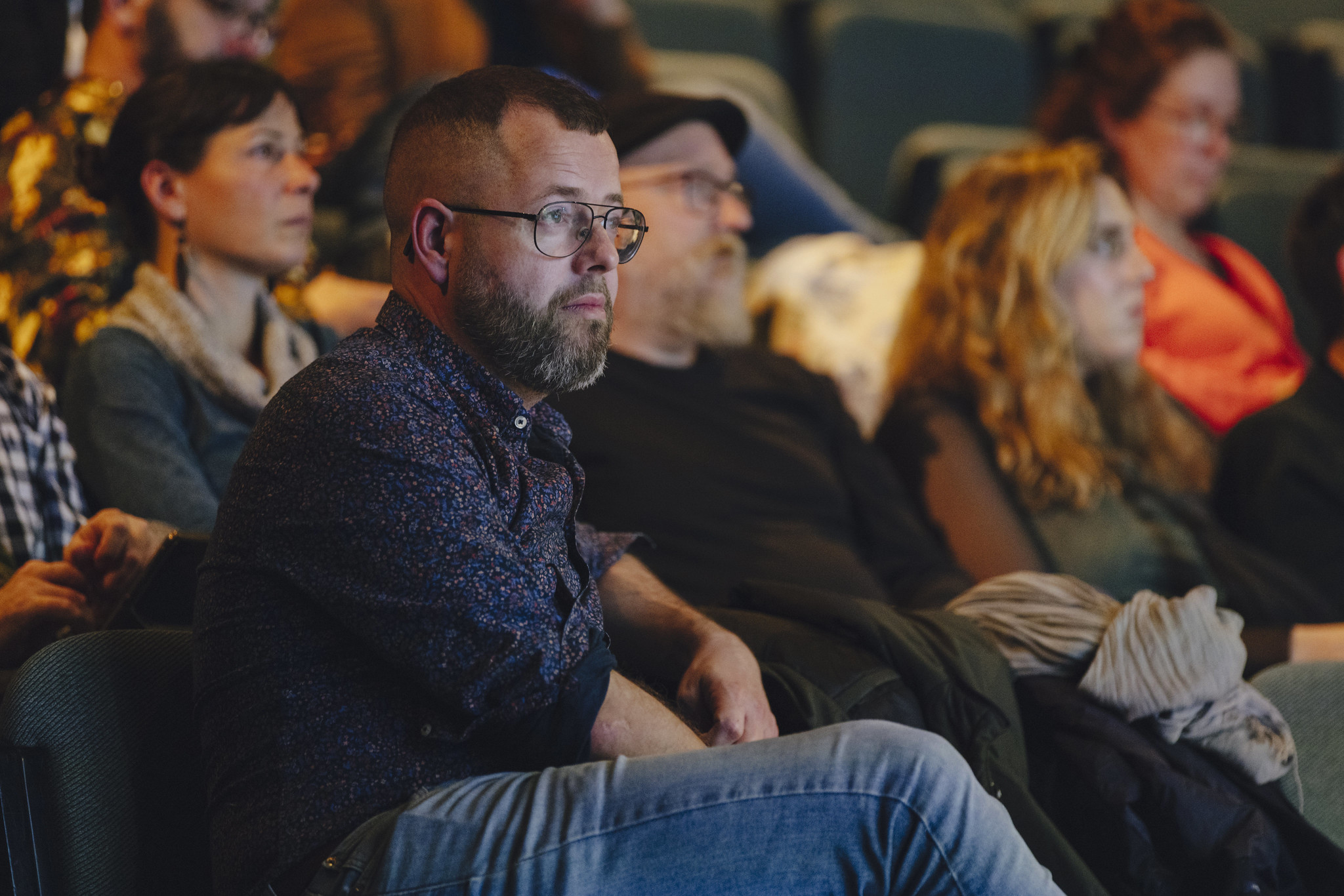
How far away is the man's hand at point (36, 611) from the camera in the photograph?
4.05 feet

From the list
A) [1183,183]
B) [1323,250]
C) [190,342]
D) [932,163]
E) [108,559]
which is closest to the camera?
[108,559]

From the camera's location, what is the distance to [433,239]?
3.87ft

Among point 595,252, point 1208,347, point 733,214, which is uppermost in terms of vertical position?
point 595,252

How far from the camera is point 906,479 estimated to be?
2.12m

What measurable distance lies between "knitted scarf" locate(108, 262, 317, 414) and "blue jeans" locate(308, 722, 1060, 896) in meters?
0.81

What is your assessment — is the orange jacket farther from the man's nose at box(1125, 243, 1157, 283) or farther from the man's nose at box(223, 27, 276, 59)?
the man's nose at box(223, 27, 276, 59)

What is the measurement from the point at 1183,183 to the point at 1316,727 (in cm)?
168

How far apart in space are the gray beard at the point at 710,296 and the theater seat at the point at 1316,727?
3.08 feet

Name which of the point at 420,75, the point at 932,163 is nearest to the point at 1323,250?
the point at 932,163

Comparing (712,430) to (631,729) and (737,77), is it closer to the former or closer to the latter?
(631,729)

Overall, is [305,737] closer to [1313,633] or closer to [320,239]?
[1313,633]

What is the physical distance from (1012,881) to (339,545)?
1.89ft

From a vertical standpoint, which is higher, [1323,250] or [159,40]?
[159,40]

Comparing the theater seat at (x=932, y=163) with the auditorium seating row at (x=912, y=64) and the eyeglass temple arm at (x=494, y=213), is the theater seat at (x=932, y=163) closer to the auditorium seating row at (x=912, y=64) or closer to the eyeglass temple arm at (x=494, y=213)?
the auditorium seating row at (x=912, y=64)
